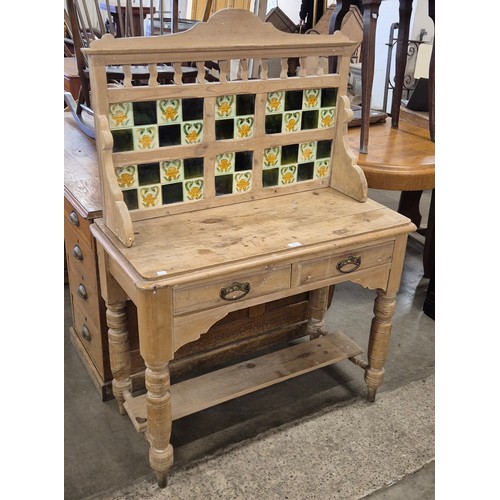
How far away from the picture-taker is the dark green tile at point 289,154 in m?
1.94

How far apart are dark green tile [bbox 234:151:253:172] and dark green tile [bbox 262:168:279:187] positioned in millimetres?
76

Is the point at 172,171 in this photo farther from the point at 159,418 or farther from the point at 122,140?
the point at 159,418

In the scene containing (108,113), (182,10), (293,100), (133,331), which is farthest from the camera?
(182,10)

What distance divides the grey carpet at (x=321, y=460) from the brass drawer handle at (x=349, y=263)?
674mm

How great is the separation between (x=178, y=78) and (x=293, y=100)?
0.44m

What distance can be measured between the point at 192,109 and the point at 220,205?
0.35 meters

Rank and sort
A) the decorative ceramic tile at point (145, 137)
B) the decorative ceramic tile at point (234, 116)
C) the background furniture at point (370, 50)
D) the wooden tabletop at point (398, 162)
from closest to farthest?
the decorative ceramic tile at point (145, 137), the decorative ceramic tile at point (234, 116), the background furniture at point (370, 50), the wooden tabletop at point (398, 162)

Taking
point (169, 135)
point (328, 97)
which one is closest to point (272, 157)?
point (328, 97)

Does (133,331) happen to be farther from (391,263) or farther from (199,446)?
(391,263)

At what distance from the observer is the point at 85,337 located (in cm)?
224

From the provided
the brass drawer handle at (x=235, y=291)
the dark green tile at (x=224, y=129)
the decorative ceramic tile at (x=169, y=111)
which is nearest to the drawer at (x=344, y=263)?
the brass drawer handle at (x=235, y=291)

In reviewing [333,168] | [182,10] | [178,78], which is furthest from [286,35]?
[182,10]

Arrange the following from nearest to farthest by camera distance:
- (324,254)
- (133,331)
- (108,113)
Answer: (108,113), (324,254), (133,331)

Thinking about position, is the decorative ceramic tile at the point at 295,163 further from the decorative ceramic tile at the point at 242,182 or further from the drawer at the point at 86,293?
the drawer at the point at 86,293
